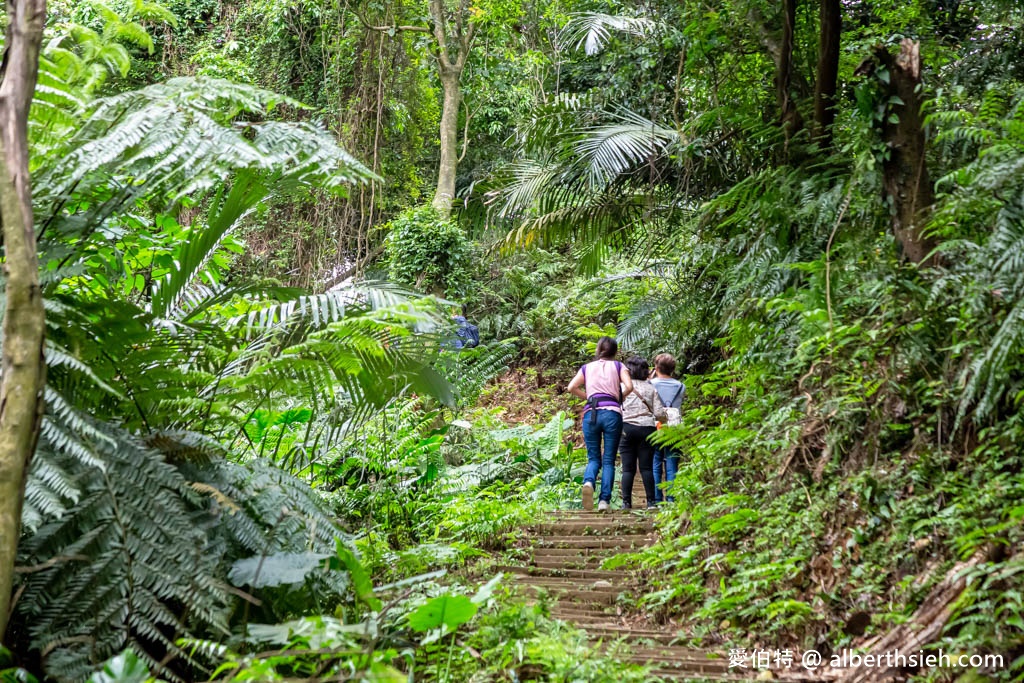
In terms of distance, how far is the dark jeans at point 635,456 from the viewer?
8258 mm

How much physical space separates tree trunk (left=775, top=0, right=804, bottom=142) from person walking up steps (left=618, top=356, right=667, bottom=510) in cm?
253

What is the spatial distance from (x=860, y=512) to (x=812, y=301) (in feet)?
4.62

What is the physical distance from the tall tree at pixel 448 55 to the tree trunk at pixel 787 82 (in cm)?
779

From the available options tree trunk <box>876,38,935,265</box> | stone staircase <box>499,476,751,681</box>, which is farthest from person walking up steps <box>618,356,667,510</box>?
tree trunk <box>876,38,935,265</box>

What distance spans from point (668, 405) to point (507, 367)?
375 cm

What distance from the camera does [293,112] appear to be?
16.8 meters

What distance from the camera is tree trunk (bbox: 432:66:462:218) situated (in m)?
15.1

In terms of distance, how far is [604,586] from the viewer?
6109mm

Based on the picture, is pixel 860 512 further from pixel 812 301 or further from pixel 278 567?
pixel 278 567

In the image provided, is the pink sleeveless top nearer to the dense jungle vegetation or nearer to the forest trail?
the dense jungle vegetation

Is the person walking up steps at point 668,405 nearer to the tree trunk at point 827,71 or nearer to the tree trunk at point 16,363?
the tree trunk at point 827,71

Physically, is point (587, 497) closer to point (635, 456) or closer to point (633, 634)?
point (635, 456)

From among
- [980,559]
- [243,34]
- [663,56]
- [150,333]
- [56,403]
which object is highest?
[243,34]

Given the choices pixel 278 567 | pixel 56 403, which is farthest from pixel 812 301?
pixel 56 403
